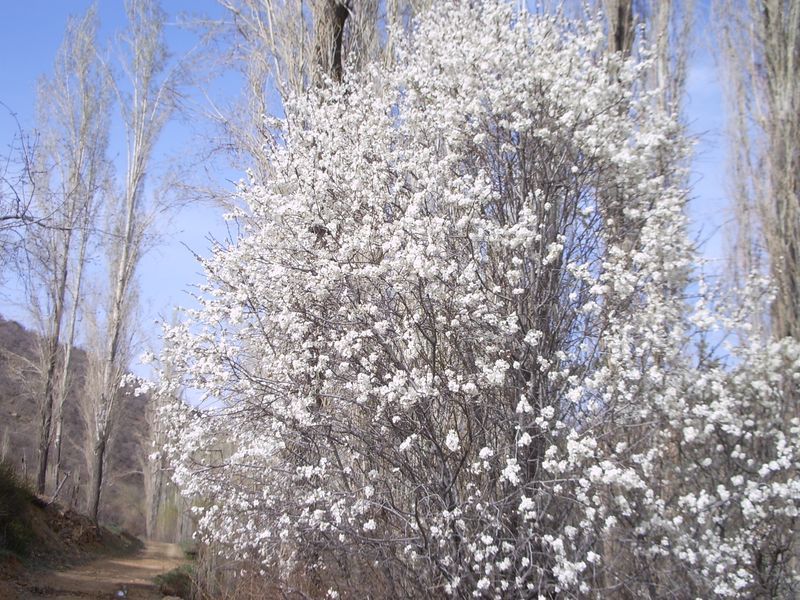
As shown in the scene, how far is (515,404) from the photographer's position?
13.2ft

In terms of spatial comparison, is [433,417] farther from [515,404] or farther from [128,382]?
[128,382]

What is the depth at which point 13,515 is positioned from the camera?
34.4 ft

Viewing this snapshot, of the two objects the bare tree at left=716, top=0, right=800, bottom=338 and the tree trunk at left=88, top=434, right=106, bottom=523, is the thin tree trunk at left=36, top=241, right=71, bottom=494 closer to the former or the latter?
the tree trunk at left=88, top=434, right=106, bottom=523

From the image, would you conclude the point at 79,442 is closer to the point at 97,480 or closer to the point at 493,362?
the point at 97,480

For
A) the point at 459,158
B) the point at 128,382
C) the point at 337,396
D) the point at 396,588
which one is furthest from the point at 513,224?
the point at 128,382

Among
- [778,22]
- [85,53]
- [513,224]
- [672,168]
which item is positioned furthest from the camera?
[85,53]

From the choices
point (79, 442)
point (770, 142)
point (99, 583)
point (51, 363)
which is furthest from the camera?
point (79, 442)

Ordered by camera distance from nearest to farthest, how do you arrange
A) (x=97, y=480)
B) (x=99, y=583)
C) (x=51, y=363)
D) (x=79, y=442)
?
1. (x=99, y=583)
2. (x=51, y=363)
3. (x=97, y=480)
4. (x=79, y=442)

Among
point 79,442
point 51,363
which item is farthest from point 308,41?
point 79,442

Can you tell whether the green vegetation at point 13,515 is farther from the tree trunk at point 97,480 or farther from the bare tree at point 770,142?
the bare tree at point 770,142

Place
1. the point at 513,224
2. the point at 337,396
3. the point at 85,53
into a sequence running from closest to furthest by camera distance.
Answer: the point at 337,396 → the point at 513,224 → the point at 85,53

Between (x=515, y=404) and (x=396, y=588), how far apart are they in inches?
51.0

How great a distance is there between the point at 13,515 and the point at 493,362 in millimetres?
9348

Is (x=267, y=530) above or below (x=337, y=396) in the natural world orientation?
below
